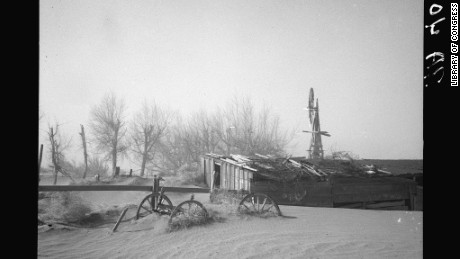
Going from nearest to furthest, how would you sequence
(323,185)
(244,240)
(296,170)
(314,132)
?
1. (244,240)
2. (323,185)
3. (296,170)
4. (314,132)

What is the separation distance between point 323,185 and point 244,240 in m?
6.79

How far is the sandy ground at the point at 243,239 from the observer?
585 centimetres

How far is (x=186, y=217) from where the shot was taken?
7613 millimetres

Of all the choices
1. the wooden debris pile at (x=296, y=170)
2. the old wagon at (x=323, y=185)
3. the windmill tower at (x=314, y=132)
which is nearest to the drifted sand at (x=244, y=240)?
the old wagon at (x=323, y=185)

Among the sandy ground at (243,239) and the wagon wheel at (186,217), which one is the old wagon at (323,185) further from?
the wagon wheel at (186,217)

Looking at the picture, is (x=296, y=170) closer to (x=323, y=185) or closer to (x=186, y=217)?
(x=323, y=185)

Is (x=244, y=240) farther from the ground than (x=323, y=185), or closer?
closer

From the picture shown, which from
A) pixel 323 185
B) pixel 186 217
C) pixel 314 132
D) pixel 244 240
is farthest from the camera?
pixel 314 132

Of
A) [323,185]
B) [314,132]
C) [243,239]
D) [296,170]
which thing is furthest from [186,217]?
[314,132]

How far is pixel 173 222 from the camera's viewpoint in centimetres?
746
